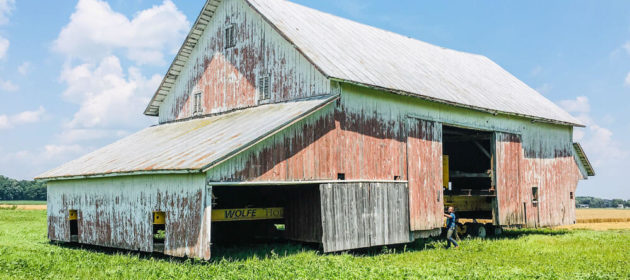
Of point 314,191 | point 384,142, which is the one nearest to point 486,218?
point 384,142

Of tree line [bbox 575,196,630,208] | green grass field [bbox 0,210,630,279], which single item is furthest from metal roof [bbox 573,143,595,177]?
tree line [bbox 575,196,630,208]

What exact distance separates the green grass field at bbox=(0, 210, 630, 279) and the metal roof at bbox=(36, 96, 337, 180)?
109 inches

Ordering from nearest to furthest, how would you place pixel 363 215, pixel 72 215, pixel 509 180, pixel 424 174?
pixel 363 215 < pixel 424 174 < pixel 72 215 < pixel 509 180

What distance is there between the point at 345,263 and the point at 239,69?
10361mm

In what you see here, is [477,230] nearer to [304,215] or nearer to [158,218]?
[304,215]

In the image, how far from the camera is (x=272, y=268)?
15516mm

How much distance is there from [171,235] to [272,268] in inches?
155

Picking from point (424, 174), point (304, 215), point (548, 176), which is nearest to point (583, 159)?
point (548, 176)

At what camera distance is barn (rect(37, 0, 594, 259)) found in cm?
1828

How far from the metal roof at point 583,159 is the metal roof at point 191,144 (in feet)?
63.0

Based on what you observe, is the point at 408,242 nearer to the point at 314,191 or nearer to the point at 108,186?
→ the point at 314,191

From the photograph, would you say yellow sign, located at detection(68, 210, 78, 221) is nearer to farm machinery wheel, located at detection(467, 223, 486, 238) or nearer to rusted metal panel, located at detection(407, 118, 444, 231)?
rusted metal panel, located at detection(407, 118, 444, 231)

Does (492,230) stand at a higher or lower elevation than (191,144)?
lower

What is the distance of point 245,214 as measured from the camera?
19.9m
